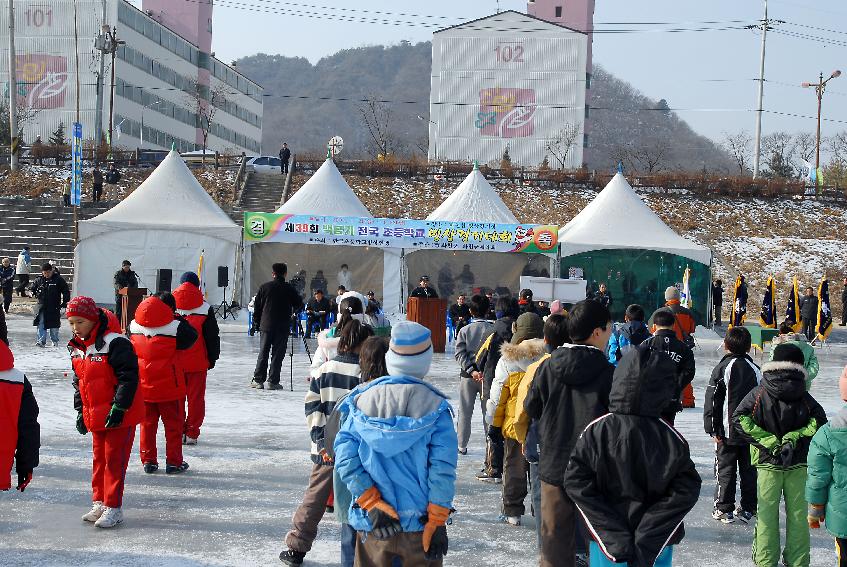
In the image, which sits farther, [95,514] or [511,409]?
[511,409]

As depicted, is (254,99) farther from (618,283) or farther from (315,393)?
(315,393)

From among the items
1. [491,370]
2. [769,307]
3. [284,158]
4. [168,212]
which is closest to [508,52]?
[284,158]

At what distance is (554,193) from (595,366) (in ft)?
119

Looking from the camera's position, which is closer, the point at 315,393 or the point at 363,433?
the point at 363,433

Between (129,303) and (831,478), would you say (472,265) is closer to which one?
(129,303)

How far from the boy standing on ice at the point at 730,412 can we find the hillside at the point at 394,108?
264ft

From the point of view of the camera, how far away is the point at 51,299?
15.6 meters

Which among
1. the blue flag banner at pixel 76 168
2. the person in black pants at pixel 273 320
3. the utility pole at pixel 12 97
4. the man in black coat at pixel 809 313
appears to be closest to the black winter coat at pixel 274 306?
the person in black pants at pixel 273 320

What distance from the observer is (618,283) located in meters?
23.8

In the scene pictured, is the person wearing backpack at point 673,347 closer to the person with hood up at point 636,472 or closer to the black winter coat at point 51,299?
the person with hood up at point 636,472

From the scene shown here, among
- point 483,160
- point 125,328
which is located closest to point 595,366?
point 125,328

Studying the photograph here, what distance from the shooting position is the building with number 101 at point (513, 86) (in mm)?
63500

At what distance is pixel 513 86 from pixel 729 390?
59111 millimetres

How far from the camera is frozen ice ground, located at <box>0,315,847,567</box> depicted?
18.3 ft
